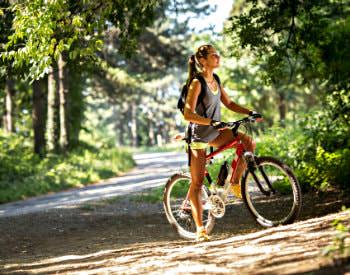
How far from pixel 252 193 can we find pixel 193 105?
135 centimetres

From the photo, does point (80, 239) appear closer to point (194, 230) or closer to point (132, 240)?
point (132, 240)

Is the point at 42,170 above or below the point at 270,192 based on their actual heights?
below

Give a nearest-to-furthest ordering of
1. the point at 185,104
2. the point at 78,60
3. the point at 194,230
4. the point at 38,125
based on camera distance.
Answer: the point at 185,104
the point at 194,230
the point at 78,60
the point at 38,125

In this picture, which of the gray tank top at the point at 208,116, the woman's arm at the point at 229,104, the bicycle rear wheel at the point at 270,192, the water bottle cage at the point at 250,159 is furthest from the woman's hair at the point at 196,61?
the bicycle rear wheel at the point at 270,192

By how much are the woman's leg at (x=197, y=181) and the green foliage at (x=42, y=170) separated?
10.1 meters

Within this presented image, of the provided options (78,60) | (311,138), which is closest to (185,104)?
(78,60)

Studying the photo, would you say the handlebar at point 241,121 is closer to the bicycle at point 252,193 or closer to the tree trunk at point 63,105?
the bicycle at point 252,193

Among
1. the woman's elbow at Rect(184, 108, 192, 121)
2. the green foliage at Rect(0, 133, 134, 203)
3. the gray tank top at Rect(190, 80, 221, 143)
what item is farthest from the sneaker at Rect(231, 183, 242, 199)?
the green foliage at Rect(0, 133, 134, 203)

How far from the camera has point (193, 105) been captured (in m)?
6.08

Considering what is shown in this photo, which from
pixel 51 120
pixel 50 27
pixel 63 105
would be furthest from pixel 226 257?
pixel 63 105

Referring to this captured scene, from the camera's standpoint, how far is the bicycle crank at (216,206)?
263 inches

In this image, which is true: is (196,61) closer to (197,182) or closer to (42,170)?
(197,182)

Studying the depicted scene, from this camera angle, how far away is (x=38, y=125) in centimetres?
2447

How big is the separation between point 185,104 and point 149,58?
24.7 m
